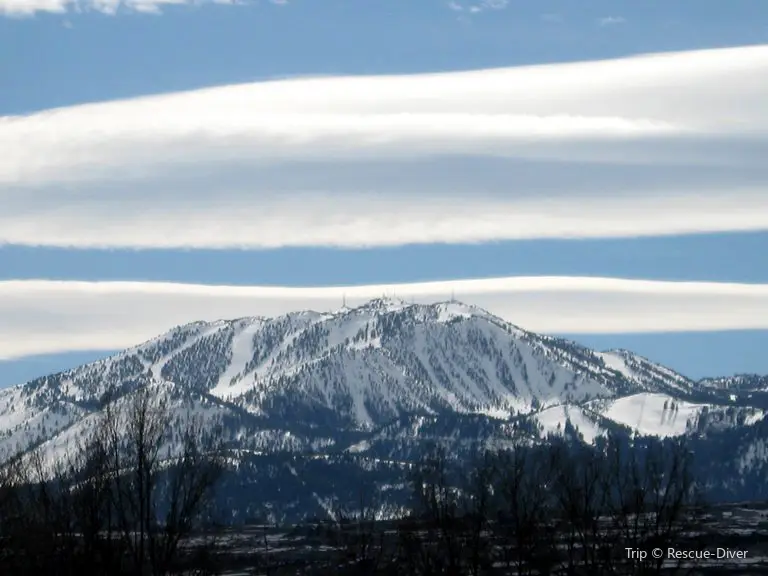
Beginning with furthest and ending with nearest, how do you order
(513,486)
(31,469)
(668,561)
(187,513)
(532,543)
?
1. (668,561)
2. (31,469)
3. (532,543)
4. (513,486)
5. (187,513)

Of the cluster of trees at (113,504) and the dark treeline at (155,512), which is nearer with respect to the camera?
the cluster of trees at (113,504)

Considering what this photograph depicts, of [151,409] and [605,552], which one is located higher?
[151,409]

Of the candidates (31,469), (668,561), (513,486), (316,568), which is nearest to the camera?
(513,486)

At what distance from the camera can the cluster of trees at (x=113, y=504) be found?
92.8m

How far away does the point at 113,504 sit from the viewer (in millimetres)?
96875

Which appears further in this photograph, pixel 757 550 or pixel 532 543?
pixel 757 550

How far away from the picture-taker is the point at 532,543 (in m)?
116

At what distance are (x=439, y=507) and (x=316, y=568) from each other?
226 feet

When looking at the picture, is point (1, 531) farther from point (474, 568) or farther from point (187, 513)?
point (474, 568)

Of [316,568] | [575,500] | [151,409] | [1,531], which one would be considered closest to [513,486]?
[575,500]

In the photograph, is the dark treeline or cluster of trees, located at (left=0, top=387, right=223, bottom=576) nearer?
cluster of trees, located at (left=0, top=387, right=223, bottom=576)

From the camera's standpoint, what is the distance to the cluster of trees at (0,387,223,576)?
92812 mm

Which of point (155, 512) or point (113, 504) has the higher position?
point (155, 512)

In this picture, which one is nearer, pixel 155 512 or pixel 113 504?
pixel 113 504
